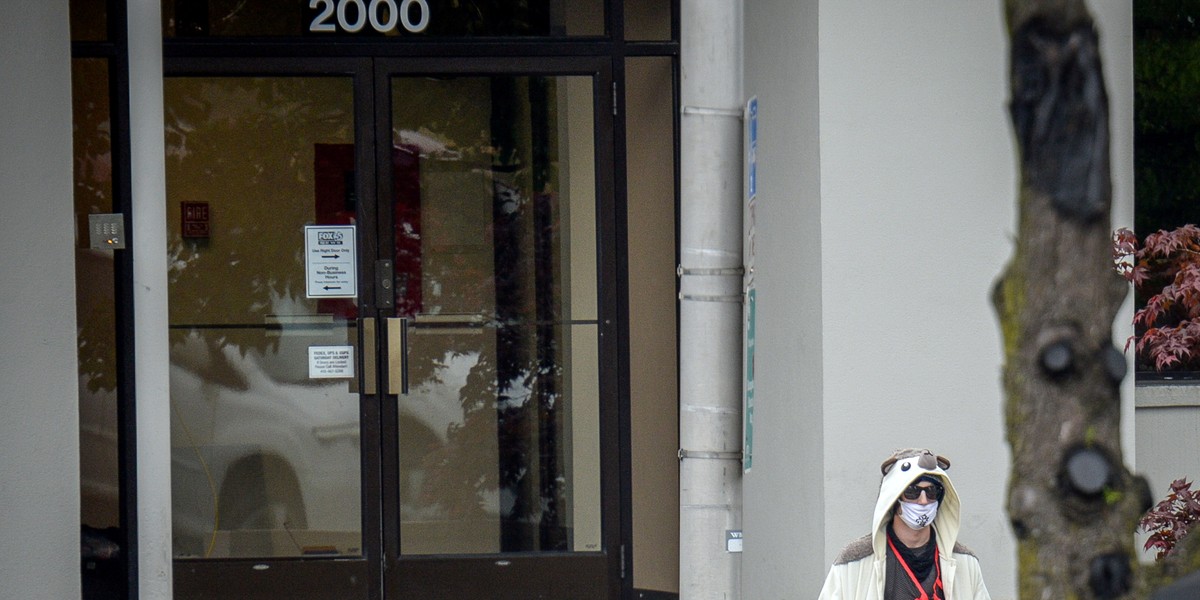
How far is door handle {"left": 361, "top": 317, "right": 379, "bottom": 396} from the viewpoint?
6582mm

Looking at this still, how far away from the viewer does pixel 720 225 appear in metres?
3.44

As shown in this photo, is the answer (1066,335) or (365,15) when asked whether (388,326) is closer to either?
(365,15)

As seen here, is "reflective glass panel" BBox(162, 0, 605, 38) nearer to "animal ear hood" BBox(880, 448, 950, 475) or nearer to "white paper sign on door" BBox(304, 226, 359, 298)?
"white paper sign on door" BBox(304, 226, 359, 298)

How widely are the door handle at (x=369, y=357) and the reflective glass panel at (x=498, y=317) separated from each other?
0.19 metres

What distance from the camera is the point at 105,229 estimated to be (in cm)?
645

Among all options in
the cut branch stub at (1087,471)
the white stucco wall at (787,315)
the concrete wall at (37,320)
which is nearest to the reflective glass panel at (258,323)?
the concrete wall at (37,320)

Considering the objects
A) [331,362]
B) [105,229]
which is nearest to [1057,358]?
[331,362]

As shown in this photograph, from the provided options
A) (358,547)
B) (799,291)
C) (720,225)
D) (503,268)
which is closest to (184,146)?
(503,268)

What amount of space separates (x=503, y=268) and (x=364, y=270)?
723mm

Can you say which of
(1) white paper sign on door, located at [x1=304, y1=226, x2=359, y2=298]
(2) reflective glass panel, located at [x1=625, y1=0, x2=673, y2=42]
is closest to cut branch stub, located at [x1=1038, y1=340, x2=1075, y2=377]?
(2) reflective glass panel, located at [x1=625, y1=0, x2=673, y2=42]

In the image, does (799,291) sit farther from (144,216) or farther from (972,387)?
(144,216)

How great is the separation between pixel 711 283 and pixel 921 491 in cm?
140

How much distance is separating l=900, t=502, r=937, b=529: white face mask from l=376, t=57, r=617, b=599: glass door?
247cm

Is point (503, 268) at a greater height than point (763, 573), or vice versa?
point (503, 268)
